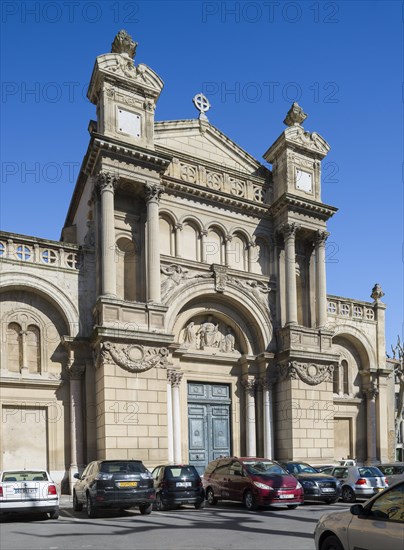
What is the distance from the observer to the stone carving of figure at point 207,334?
2750 centimetres

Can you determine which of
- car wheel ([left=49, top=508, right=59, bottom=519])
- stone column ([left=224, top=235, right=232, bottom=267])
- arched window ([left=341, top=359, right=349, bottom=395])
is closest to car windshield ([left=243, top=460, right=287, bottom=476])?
car wheel ([left=49, top=508, right=59, bottom=519])

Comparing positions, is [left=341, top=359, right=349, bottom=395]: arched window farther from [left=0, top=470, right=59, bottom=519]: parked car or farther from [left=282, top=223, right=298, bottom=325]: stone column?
[left=0, top=470, right=59, bottom=519]: parked car

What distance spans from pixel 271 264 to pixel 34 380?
12.4 metres

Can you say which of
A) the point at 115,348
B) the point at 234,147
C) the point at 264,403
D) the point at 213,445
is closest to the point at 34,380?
the point at 115,348

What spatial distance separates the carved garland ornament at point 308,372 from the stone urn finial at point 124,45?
49.0 feet

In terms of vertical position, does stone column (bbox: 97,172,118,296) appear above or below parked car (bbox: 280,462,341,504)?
above

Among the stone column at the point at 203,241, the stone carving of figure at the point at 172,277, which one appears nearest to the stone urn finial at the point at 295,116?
the stone column at the point at 203,241

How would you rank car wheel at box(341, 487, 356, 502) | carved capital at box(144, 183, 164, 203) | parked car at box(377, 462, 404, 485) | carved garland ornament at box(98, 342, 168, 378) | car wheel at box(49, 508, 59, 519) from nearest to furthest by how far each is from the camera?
car wheel at box(49, 508, 59, 519) → car wheel at box(341, 487, 356, 502) → parked car at box(377, 462, 404, 485) → carved garland ornament at box(98, 342, 168, 378) → carved capital at box(144, 183, 164, 203)

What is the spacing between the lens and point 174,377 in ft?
84.0

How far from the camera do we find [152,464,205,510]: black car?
18312 mm

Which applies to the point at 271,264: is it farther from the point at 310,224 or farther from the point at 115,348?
the point at 115,348

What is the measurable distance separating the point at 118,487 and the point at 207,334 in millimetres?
Answer: 11923

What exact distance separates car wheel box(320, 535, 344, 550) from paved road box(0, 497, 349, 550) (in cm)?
283

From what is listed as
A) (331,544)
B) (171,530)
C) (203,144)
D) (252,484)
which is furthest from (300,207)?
(331,544)
